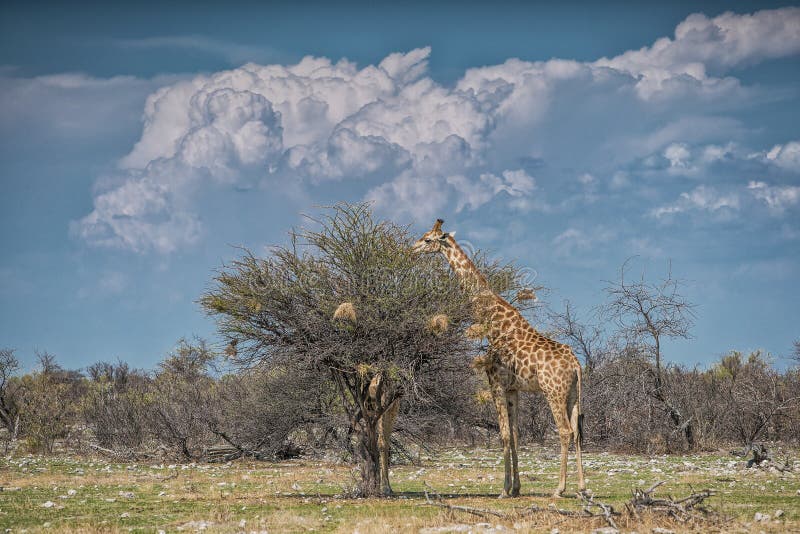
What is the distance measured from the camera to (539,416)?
41625mm

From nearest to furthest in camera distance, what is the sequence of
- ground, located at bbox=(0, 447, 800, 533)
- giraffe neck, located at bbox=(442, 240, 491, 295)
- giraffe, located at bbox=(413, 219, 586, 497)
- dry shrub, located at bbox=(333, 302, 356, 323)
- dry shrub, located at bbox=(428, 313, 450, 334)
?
ground, located at bbox=(0, 447, 800, 533) < dry shrub, located at bbox=(333, 302, 356, 323) < dry shrub, located at bbox=(428, 313, 450, 334) < giraffe, located at bbox=(413, 219, 586, 497) < giraffe neck, located at bbox=(442, 240, 491, 295)

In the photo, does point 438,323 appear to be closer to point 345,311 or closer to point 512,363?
point 345,311

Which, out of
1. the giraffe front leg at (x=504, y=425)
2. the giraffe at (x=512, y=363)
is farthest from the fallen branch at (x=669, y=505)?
the giraffe front leg at (x=504, y=425)

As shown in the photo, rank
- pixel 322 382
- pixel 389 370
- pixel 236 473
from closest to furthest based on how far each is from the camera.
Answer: pixel 389 370
pixel 322 382
pixel 236 473

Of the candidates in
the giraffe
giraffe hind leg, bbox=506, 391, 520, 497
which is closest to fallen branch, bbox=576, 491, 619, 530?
the giraffe

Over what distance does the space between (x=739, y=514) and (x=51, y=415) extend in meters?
32.1

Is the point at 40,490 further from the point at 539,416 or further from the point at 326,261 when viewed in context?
the point at 539,416

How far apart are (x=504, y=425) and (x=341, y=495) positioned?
422 centimetres

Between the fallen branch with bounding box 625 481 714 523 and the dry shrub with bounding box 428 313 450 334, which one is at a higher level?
the dry shrub with bounding box 428 313 450 334

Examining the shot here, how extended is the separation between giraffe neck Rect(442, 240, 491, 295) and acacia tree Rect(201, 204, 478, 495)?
431mm

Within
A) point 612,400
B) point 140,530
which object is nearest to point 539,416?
point 612,400

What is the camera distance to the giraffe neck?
21141 millimetres

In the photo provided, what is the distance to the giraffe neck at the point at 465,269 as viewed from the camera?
69.4 ft

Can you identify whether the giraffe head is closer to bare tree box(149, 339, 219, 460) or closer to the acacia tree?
the acacia tree
